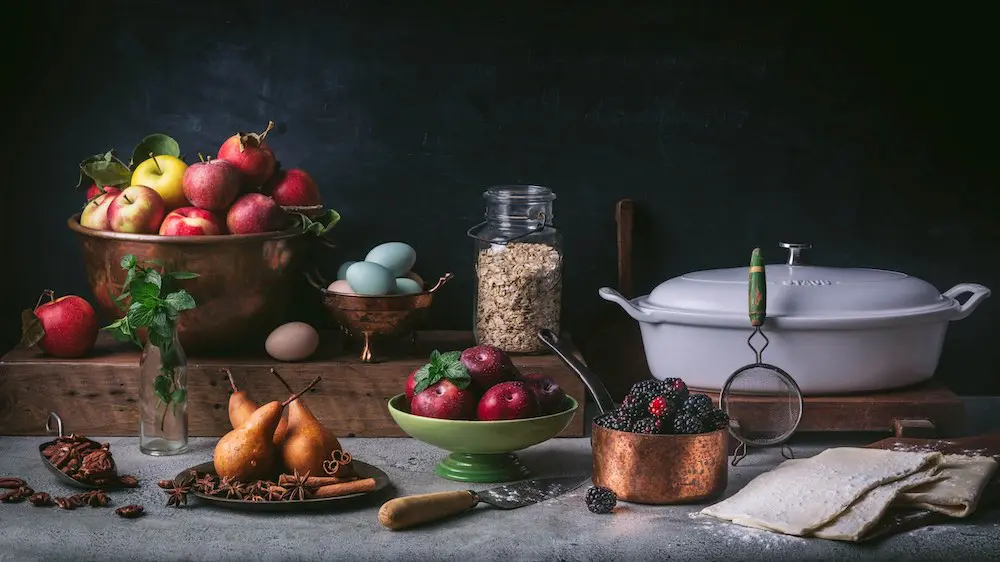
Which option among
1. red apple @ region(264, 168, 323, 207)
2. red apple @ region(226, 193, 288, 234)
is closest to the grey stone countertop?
red apple @ region(226, 193, 288, 234)

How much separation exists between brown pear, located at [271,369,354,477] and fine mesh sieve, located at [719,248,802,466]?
1.82ft

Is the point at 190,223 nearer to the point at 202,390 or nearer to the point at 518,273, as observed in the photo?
the point at 202,390

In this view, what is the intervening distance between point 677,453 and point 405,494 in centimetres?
34

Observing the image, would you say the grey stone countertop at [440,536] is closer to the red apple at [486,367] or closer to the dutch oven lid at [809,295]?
the red apple at [486,367]

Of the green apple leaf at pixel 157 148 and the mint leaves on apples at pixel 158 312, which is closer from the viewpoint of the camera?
the mint leaves on apples at pixel 158 312

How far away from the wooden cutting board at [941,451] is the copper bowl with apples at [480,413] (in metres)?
0.42

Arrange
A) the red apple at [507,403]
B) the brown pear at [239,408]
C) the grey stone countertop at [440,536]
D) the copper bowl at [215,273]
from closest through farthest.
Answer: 1. the grey stone countertop at [440,536]
2. the red apple at [507,403]
3. the brown pear at [239,408]
4. the copper bowl at [215,273]

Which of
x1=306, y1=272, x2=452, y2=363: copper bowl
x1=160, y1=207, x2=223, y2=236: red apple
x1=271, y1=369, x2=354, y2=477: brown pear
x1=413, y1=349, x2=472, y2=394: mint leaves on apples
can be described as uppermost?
x1=160, y1=207, x2=223, y2=236: red apple

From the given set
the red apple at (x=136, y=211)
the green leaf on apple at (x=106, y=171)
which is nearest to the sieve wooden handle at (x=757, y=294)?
the red apple at (x=136, y=211)

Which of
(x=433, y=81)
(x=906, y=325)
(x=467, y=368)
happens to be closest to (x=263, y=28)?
(x=433, y=81)

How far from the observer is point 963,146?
196 centimetres

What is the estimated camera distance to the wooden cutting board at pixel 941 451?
50.4 inches

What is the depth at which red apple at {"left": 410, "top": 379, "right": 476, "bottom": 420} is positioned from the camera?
1431 mm

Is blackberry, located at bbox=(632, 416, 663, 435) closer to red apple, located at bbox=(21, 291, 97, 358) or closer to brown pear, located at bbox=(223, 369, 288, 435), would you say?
brown pear, located at bbox=(223, 369, 288, 435)
